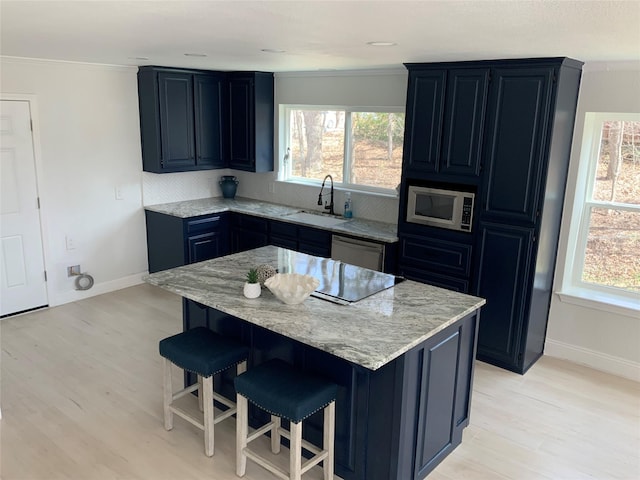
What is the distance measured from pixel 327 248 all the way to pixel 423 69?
183 cm

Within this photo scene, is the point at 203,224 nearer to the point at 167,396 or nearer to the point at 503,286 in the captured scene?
the point at 167,396

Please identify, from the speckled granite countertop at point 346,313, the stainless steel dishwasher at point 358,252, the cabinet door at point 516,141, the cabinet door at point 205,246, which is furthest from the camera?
the cabinet door at point 205,246

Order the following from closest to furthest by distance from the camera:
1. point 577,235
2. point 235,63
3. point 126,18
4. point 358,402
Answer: point 126,18 < point 358,402 < point 577,235 < point 235,63

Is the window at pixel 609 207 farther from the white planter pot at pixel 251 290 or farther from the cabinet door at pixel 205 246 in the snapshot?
the cabinet door at pixel 205 246

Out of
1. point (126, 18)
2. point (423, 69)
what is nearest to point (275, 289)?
point (126, 18)

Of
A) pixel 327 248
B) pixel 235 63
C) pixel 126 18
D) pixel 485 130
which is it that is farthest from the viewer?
pixel 327 248

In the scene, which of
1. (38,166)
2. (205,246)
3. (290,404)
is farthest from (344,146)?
(290,404)

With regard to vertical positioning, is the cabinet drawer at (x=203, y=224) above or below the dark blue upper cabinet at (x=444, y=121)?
below

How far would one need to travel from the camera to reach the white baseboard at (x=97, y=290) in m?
5.31

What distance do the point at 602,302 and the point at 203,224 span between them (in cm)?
379

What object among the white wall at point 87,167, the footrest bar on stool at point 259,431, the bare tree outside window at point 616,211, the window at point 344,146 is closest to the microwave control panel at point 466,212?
the bare tree outside window at point 616,211

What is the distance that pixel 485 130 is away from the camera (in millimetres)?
4023

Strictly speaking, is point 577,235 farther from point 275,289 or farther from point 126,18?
point 126,18

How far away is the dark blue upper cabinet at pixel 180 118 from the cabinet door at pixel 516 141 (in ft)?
10.4
